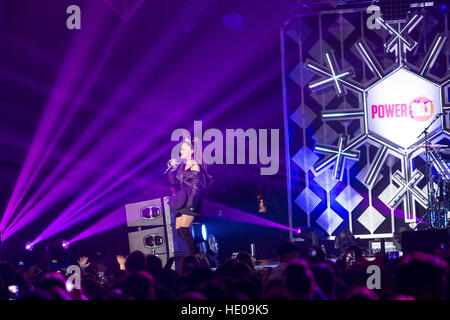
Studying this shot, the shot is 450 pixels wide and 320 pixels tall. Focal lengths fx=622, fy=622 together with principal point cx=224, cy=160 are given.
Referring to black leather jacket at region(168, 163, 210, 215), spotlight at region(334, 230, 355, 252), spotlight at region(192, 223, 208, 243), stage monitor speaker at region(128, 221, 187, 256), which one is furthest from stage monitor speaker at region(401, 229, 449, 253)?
spotlight at region(334, 230, 355, 252)

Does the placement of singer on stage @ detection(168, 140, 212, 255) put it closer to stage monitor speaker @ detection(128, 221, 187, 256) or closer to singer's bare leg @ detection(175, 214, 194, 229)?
singer's bare leg @ detection(175, 214, 194, 229)

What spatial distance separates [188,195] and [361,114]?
17.1 ft

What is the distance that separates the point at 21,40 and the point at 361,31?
6.02 metres

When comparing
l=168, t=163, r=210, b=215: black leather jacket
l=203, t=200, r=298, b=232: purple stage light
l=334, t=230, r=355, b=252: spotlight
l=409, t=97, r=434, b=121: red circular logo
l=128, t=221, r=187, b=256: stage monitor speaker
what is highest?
l=409, t=97, r=434, b=121: red circular logo

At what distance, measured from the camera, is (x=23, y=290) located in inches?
165

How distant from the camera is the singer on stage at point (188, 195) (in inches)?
290

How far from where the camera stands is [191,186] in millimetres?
7414

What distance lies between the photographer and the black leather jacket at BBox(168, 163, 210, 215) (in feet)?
24.2

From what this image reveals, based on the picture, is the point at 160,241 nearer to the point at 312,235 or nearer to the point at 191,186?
the point at 191,186

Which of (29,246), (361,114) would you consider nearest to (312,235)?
(361,114)

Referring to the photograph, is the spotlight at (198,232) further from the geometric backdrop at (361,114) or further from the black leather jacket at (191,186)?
the geometric backdrop at (361,114)
